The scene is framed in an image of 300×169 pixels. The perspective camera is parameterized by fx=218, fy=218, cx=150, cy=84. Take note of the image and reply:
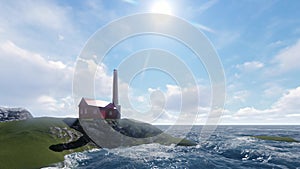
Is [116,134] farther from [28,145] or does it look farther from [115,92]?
[115,92]

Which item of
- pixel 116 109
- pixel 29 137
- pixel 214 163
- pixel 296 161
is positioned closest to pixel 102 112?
pixel 116 109

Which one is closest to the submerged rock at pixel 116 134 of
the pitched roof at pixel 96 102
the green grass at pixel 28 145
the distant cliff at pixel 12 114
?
the green grass at pixel 28 145

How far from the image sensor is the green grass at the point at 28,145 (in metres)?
25.6

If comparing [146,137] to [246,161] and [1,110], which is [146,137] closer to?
[246,161]

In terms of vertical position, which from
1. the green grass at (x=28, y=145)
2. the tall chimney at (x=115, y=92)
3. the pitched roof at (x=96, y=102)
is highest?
the tall chimney at (x=115, y=92)

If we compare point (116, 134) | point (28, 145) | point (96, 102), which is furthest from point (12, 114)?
point (28, 145)

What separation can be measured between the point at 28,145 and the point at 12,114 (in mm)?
49600

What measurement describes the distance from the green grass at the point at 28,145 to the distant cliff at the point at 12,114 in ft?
112

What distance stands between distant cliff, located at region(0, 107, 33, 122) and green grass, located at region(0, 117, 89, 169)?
112 feet

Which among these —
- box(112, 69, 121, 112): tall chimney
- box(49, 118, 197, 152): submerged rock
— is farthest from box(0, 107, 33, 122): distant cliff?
box(49, 118, 197, 152): submerged rock

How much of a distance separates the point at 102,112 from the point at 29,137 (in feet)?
97.1

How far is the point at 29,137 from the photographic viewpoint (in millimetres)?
33531

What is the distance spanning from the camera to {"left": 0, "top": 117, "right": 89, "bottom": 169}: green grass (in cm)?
2564

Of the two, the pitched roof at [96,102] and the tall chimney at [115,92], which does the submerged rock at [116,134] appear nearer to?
the pitched roof at [96,102]
